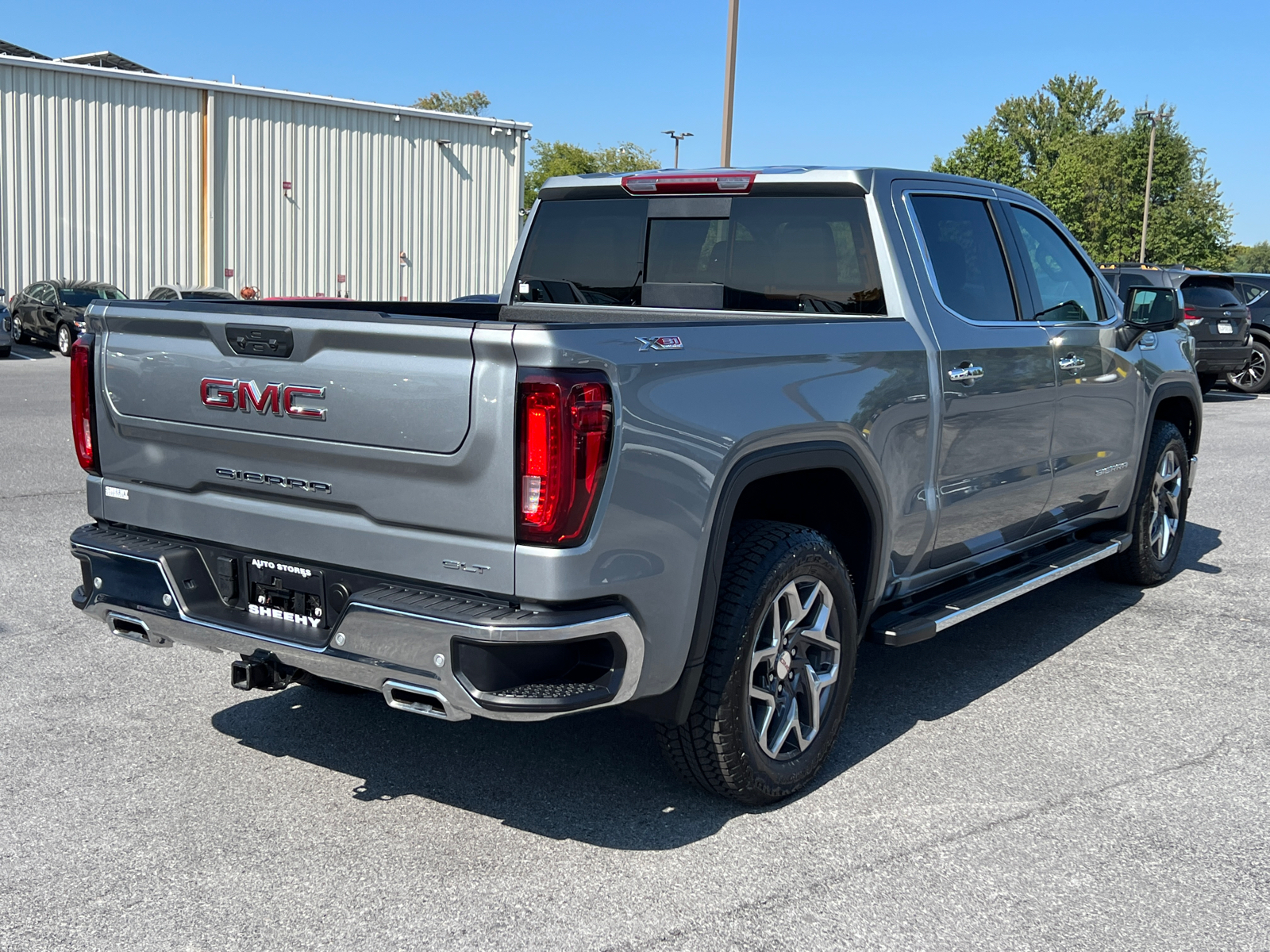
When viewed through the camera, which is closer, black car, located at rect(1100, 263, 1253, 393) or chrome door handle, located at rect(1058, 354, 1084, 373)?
chrome door handle, located at rect(1058, 354, 1084, 373)

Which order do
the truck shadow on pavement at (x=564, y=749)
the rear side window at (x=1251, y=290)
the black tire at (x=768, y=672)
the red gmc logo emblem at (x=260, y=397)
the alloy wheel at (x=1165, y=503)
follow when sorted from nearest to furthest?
the red gmc logo emblem at (x=260, y=397) < the black tire at (x=768, y=672) < the truck shadow on pavement at (x=564, y=749) < the alloy wheel at (x=1165, y=503) < the rear side window at (x=1251, y=290)

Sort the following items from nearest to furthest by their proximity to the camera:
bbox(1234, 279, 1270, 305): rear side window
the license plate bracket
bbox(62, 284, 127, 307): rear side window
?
the license plate bracket, bbox(1234, 279, 1270, 305): rear side window, bbox(62, 284, 127, 307): rear side window

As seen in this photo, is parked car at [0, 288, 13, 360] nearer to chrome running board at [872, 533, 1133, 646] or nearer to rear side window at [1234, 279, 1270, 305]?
rear side window at [1234, 279, 1270, 305]

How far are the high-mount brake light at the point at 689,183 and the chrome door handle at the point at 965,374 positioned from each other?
1051 millimetres

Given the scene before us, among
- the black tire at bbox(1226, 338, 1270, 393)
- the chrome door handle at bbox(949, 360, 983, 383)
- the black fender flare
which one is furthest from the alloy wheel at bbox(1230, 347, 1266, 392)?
the black fender flare

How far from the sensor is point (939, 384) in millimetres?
4586

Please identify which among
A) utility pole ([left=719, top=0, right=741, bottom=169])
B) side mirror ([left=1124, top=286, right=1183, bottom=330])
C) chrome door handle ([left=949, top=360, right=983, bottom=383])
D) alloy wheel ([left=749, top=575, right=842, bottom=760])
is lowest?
alloy wheel ([left=749, top=575, right=842, bottom=760])

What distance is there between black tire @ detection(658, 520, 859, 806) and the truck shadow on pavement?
0.16 m

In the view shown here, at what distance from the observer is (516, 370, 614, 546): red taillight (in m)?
3.10

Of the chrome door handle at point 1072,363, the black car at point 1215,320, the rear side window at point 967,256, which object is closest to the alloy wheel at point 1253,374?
the black car at point 1215,320

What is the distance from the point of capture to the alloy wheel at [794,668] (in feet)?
12.8

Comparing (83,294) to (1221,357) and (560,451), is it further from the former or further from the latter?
(560,451)

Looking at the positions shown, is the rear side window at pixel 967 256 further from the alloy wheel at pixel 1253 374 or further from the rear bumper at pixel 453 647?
the alloy wheel at pixel 1253 374

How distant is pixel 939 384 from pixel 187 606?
2.62 metres
